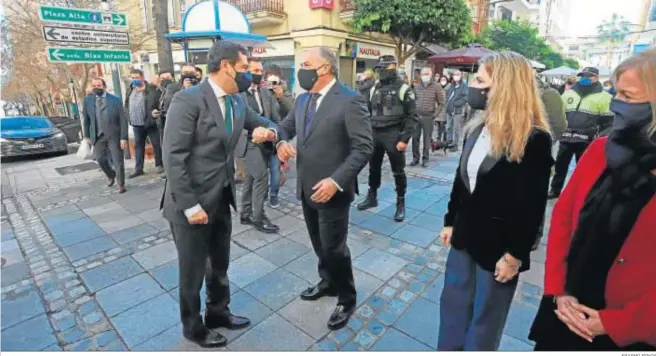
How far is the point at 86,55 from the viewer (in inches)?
242

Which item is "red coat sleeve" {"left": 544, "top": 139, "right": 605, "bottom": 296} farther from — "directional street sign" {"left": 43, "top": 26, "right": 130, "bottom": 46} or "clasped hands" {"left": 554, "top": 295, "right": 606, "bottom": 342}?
"directional street sign" {"left": 43, "top": 26, "right": 130, "bottom": 46}

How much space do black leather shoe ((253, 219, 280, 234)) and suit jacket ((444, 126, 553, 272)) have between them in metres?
2.69

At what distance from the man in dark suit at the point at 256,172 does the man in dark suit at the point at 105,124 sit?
2.71 m

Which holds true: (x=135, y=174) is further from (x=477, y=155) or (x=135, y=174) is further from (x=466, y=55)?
(x=466, y=55)

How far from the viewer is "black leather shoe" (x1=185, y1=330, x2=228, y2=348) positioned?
232 centimetres

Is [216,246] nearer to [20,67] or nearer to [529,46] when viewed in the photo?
[20,67]

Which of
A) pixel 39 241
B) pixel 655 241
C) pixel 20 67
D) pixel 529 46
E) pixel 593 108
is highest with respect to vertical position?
pixel 529 46

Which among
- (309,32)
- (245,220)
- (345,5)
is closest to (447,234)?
(245,220)

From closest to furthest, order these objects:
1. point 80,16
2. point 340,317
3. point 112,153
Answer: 1. point 340,317
2. point 112,153
3. point 80,16

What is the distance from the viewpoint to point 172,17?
17.4 meters

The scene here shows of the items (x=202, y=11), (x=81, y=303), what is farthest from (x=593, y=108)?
(x=202, y=11)

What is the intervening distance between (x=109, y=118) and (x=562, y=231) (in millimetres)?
6151

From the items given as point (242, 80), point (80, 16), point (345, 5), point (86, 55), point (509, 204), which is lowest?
point (509, 204)

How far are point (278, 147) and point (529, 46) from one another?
21.9 m
